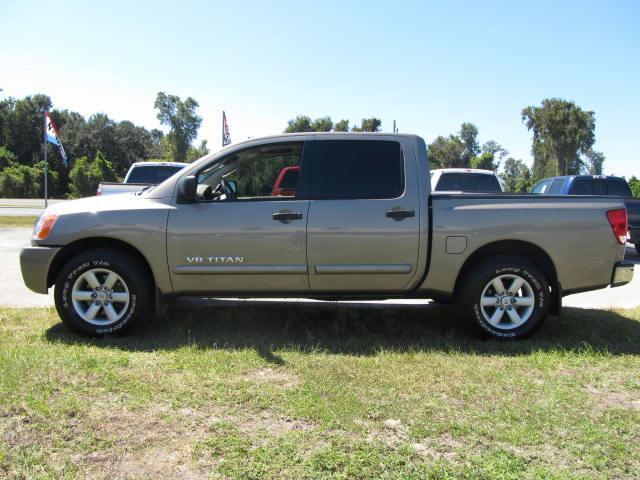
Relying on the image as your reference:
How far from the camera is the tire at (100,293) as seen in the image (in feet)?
15.6

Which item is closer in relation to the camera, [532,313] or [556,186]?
[532,313]

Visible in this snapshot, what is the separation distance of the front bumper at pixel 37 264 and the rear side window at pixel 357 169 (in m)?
2.60

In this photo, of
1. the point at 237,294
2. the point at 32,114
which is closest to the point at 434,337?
the point at 237,294

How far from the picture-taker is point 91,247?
16.2ft

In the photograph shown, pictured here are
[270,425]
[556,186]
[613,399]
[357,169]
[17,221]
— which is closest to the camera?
[270,425]

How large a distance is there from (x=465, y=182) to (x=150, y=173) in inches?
303

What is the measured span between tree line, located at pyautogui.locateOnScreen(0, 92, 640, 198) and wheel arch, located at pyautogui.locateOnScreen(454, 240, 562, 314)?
30338 mm

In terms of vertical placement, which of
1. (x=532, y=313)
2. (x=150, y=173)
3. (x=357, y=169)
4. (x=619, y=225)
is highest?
(x=150, y=173)

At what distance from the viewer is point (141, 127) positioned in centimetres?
8788

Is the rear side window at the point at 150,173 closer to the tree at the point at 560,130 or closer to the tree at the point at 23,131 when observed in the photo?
the tree at the point at 560,130

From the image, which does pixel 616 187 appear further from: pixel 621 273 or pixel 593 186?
pixel 621 273

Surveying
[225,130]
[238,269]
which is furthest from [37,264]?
[225,130]

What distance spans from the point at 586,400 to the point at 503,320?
1.44 metres

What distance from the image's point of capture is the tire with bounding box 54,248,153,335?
15.6ft
